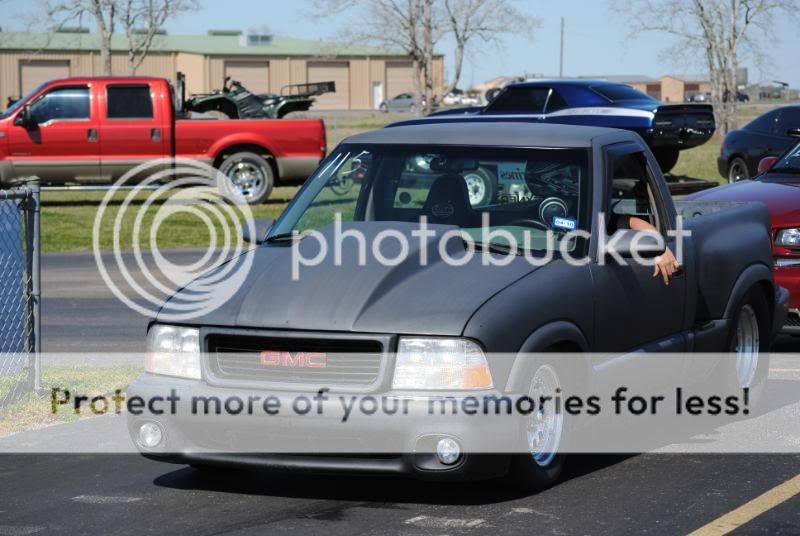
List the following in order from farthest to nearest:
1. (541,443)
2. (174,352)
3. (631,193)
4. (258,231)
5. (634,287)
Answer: (631,193)
(258,231)
(634,287)
(541,443)
(174,352)

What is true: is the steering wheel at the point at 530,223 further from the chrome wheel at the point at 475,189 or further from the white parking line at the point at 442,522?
the white parking line at the point at 442,522

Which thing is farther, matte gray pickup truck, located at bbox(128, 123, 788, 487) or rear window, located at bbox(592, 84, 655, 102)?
rear window, located at bbox(592, 84, 655, 102)

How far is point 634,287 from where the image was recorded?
22.4 feet

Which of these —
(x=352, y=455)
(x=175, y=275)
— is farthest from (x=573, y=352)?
(x=175, y=275)

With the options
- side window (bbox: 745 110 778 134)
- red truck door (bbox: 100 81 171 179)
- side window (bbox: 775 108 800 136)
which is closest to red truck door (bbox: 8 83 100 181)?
red truck door (bbox: 100 81 171 179)

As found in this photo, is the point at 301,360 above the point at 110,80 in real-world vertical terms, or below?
below

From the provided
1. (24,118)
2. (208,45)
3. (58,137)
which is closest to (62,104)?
(58,137)

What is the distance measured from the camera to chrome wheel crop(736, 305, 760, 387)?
828cm

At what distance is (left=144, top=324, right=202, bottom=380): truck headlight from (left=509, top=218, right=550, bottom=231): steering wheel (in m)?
1.79

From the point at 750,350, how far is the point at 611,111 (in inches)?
531

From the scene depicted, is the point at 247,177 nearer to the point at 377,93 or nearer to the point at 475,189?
the point at 475,189

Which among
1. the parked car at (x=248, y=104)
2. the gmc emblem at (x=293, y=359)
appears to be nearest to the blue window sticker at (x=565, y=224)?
the gmc emblem at (x=293, y=359)

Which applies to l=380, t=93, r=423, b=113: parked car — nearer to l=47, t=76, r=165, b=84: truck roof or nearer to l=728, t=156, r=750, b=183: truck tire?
l=728, t=156, r=750, b=183: truck tire

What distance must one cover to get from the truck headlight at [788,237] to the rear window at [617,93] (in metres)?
12.3
